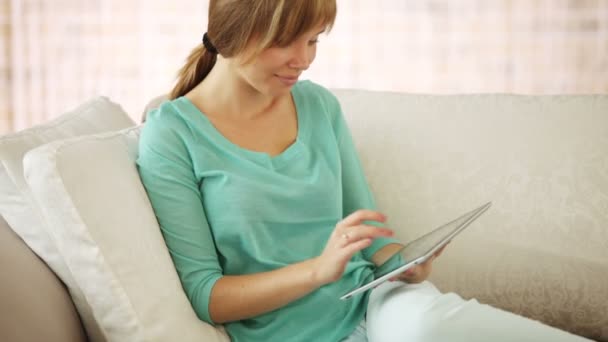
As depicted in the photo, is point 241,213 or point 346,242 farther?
point 241,213

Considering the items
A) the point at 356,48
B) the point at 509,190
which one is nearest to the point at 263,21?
the point at 509,190

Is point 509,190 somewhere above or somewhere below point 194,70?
below

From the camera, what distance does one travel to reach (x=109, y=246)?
3.54 feet

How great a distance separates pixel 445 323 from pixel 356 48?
1.80 meters

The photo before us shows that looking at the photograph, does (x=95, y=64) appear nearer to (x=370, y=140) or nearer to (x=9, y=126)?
(x=9, y=126)

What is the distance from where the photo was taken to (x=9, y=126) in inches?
115

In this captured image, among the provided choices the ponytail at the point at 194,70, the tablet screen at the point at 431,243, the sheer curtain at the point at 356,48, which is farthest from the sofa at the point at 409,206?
the sheer curtain at the point at 356,48

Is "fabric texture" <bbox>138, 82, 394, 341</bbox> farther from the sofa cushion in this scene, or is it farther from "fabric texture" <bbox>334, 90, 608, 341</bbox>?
"fabric texture" <bbox>334, 90, 608, 341</bbox>

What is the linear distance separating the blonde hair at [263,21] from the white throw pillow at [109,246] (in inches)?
11.4

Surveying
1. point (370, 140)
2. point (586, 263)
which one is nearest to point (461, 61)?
point (370, 140)

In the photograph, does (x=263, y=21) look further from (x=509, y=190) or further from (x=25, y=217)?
(x=509, y=190)

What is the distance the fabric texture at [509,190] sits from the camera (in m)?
1.50

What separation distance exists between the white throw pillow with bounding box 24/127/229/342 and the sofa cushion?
0.18ft

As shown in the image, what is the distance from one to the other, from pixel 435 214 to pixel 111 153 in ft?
2.30
